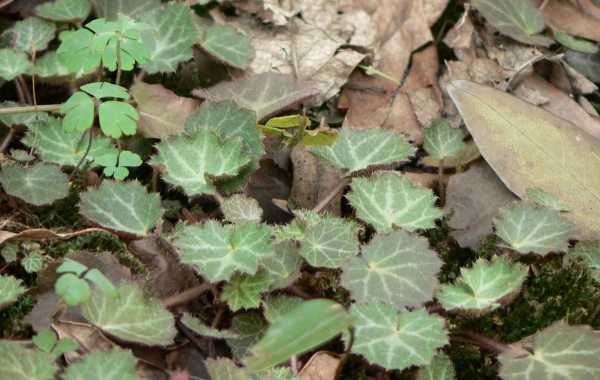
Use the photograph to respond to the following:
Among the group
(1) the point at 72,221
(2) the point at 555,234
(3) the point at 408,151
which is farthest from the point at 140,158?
(2) the point at 555,234

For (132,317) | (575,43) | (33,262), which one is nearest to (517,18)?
(575,43)

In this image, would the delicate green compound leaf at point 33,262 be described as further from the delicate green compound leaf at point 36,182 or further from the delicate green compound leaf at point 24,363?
the delicate green compound leaf at point 24,363

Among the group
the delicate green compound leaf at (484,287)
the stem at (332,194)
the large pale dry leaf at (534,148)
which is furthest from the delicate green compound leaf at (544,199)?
the stem at (332,194)

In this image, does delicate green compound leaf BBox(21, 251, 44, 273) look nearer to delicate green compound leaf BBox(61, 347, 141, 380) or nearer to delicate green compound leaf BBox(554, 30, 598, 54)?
delicate green compound leaf BBox(61, 347, 141, 380)

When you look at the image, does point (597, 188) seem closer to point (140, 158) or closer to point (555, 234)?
point (555, 234)

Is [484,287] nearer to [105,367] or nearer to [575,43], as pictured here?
[105,367]

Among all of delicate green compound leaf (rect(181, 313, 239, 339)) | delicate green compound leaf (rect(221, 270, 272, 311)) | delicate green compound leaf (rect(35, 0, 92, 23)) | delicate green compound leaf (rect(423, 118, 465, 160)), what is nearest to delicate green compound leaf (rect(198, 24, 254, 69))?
delicate green compound leaf (rect(35, 0, 92, 23))
